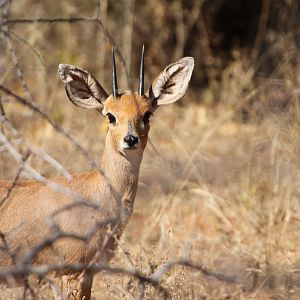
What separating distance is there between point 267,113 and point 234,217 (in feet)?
5.02

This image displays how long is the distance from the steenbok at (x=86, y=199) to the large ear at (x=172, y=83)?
1 centimetres

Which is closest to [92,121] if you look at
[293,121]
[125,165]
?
[293,121]

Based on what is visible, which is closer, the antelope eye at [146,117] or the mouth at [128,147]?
the mouth at [128,147]

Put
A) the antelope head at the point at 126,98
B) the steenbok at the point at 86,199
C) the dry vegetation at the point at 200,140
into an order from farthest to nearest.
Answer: the dry vegetation at the point at 200,140 → the antelope head at the point at 126,98 → the steenbok at the point at 86,199

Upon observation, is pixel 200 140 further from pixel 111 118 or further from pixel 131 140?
pixel 131 140

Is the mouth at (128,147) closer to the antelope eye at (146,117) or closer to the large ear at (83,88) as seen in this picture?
the antelope eye at (146,117)

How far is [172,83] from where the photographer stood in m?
6.26

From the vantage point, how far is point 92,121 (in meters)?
10.6

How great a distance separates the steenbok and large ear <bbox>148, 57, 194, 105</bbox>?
14mm

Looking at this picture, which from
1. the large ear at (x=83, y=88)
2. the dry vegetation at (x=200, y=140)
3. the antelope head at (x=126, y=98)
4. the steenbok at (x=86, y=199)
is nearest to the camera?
the steenbok at (x=86, y=199)

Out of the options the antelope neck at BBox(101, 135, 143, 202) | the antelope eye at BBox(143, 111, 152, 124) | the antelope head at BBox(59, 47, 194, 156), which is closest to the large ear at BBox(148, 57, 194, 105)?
the antelope head at BBox(59, 47, 194, 156)

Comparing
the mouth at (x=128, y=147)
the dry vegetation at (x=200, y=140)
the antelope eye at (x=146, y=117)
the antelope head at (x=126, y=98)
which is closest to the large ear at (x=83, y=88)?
the antelope head at (x=126, y=98)

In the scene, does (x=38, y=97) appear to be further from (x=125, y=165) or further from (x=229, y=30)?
(x=125, y=165)

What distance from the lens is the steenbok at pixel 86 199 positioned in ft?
17.6
